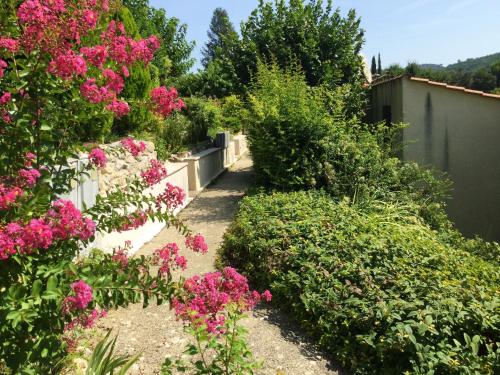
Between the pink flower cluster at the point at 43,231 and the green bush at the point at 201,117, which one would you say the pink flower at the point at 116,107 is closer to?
the pink flower cluster at the point at 43,231

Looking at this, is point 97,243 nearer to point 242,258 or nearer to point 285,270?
point 242,258

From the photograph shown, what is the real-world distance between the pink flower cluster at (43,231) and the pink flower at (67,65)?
62 centimetres

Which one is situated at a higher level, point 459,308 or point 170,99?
point 170,99

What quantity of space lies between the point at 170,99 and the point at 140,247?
3.73 meters

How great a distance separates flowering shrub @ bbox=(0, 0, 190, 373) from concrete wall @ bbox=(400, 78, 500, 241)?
7871 millimetres

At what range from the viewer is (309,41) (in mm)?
11039

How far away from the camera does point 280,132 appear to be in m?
7.84

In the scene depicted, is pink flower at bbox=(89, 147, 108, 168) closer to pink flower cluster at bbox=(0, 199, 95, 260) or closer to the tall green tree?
pink flower cluster at bbox=(0, 199, 95, 260)

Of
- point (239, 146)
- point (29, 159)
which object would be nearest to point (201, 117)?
point (239, 146)

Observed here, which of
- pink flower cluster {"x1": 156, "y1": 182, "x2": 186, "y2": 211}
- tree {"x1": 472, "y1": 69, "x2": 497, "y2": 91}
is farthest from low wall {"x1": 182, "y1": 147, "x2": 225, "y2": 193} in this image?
tree {"x1": 472, "y1": 69, "x2": 497, "y2": 91}

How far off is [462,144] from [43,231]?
369 inches

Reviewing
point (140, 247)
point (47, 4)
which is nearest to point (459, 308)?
point (47, 4)

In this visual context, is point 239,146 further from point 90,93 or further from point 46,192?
point 46,192

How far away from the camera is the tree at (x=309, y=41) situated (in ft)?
36.9
